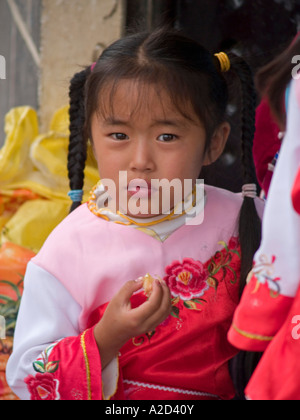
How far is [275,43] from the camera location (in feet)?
6.89

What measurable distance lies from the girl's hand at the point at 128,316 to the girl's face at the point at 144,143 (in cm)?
21

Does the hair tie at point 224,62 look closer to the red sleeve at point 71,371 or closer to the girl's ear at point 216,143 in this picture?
the girl's ear at point 216,143

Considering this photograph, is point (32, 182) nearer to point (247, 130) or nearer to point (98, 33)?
point (98, 33)

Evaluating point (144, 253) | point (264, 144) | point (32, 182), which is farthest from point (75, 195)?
point (32, 182)

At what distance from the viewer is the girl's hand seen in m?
1.11

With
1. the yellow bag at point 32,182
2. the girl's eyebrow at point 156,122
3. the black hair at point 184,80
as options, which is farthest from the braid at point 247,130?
the yellow bag at point 32,182

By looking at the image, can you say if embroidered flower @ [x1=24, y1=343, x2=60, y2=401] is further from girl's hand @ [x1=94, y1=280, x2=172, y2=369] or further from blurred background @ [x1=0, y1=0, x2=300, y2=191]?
blurred background @ [x1=0, y1=0, x2=300, y2=191]

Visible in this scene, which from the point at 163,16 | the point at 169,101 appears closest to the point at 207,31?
the point at 163,16

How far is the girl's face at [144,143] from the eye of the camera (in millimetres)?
1210

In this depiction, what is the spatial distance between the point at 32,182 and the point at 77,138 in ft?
2.17

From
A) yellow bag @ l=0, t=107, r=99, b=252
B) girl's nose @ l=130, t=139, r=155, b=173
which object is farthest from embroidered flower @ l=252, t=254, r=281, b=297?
yellow bag @ l=0, t=107, r=99, b=252

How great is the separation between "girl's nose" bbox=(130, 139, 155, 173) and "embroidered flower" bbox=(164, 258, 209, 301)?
0.79 feet

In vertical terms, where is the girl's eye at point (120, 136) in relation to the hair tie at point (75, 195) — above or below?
above
